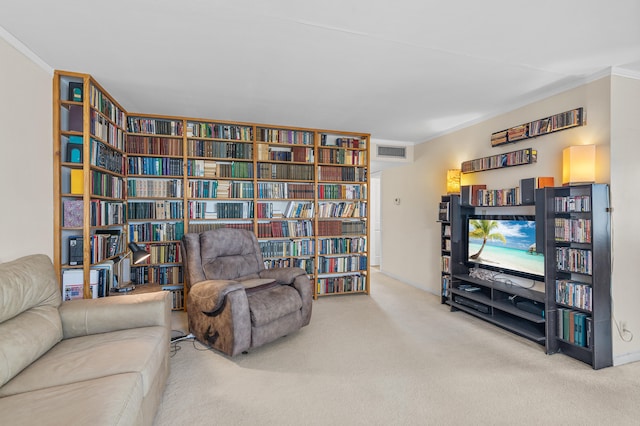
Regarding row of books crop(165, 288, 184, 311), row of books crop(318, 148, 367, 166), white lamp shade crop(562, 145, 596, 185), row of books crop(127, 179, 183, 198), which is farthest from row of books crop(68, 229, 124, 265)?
white lamp shade crop(562, 145, 596, 185)

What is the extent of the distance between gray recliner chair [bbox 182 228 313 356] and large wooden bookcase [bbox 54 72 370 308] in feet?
2.43

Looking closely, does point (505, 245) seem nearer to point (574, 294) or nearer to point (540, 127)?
point (574, 294)

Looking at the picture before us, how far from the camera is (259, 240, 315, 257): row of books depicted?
411 centimetres

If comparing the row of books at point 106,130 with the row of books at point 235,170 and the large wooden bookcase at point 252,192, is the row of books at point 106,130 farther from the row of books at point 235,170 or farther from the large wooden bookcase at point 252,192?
the row of books at point 235,170

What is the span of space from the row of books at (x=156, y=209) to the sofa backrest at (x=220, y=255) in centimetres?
89

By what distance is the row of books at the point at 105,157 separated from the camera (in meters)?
2.78

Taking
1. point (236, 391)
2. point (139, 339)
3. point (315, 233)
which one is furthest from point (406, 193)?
point (139, 339)

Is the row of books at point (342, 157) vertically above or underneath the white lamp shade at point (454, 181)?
above

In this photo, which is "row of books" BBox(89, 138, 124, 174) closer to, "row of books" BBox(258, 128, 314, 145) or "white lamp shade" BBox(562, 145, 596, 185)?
"row of books" BBox(258, 128, 314, 145)

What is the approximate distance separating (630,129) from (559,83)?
26.8 inches

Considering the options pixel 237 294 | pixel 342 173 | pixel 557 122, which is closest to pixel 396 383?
pixel 237 294

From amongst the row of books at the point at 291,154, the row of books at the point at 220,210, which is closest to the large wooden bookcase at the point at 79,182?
the row of books at the point at 220,210

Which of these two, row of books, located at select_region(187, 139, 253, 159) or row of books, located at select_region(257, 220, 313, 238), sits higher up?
row of books, located at select_region(187, 139, 253, 159)

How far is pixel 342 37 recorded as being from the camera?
6.79 ft
